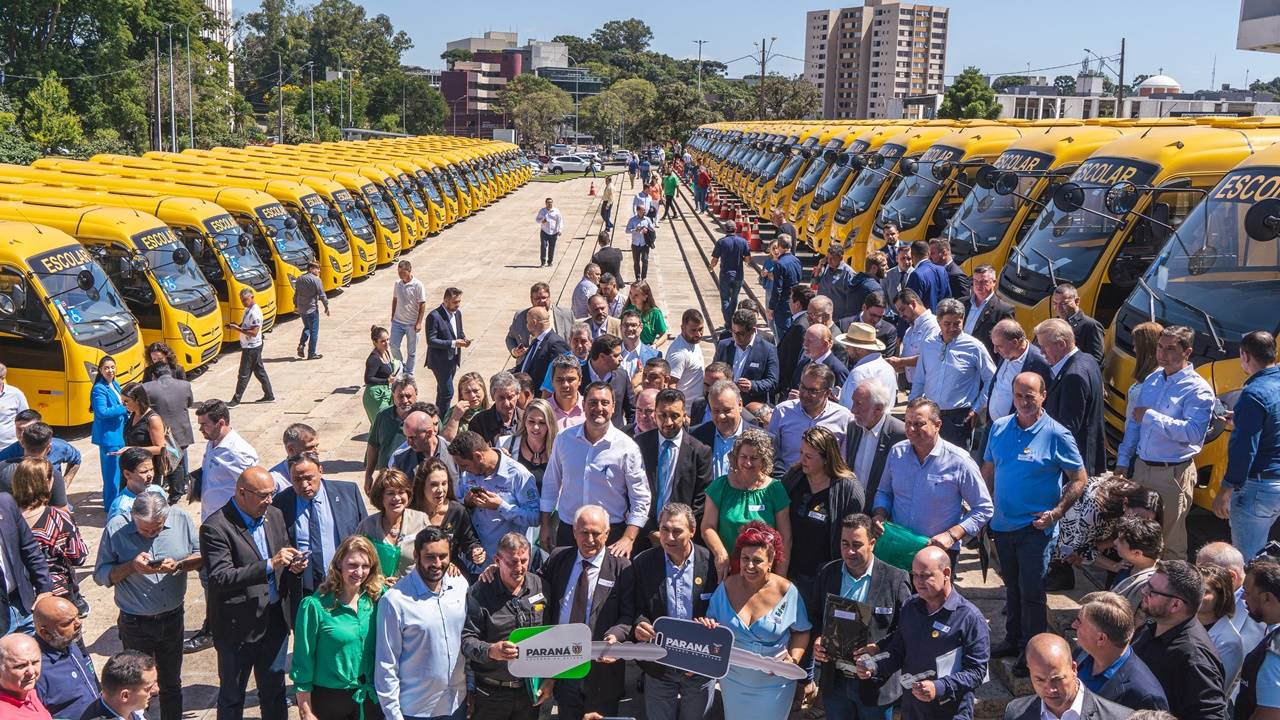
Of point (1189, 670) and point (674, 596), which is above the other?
point (1189, 670)

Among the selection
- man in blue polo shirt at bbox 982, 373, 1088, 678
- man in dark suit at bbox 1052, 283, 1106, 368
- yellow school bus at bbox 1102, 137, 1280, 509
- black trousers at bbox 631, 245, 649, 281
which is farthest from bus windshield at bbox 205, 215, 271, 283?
man in blue polo shirt at bbox 982, 373, 1088, 678

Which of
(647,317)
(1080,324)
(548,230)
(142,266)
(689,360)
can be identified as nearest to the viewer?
(1080,324)

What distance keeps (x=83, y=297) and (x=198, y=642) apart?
7762mm

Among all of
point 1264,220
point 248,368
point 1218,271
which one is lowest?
point 248,368

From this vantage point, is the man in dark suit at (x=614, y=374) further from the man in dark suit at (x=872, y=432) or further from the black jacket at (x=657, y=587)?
the black jacket at (x=657, y=587)

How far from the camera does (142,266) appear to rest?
51.5ft

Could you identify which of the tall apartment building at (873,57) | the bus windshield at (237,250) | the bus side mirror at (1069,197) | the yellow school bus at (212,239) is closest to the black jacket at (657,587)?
the bus side mirror at (1069,197)

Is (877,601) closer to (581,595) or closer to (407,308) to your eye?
(581,595)

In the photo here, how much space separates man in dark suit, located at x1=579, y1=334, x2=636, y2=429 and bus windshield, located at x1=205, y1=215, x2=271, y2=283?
437 inches

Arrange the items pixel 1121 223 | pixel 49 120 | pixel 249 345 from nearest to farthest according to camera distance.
Result: pixel 1121 223 < pixel 249 345 < pixel 49 120

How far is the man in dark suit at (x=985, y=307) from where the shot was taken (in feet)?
34.2

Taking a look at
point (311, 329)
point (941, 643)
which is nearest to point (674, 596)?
point (941, 643)

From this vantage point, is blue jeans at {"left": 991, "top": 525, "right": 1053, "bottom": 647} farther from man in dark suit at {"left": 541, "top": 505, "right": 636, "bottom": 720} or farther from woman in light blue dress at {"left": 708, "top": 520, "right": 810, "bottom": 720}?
man in dark suit at {"left": 541, "top": 505, "right": 636, "bottom": 720}

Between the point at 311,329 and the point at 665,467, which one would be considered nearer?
the point at 665,467
